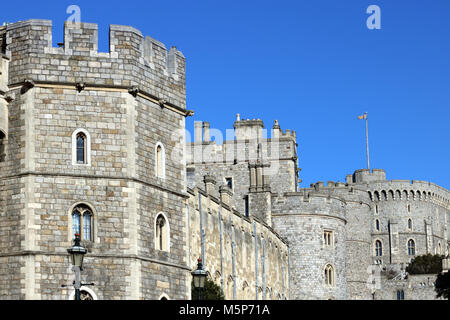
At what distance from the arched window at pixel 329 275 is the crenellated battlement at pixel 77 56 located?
41.8 metres

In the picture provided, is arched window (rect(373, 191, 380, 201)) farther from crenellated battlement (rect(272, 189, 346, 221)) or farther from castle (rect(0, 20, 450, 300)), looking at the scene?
castle (rect(0, 20, 450, 300))

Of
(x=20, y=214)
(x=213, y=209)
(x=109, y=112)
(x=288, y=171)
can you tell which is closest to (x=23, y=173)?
(x=20, y=214)

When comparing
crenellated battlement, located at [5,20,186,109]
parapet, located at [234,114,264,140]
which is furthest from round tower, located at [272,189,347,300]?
crenellated battlement, located at [5,20,186,109]

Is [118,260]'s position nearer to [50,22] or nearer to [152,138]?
[152,138]

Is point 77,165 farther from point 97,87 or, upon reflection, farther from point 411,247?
point 411,247

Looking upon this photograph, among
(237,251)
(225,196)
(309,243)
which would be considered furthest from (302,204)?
(237,251)

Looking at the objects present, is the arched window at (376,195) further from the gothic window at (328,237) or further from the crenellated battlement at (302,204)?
the gothic window at (328,237)

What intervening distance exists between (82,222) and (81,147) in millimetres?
1928

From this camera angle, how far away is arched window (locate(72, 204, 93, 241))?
25.9m

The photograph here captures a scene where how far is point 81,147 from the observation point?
26328 millimetres

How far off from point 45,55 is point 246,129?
5030 cm

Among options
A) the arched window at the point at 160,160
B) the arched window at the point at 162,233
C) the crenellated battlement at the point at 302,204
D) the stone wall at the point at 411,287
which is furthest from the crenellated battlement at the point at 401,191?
the arched window at the point at 162,233

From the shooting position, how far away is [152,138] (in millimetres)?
27703

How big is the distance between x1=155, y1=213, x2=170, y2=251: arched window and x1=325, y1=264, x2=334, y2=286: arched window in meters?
40.8
